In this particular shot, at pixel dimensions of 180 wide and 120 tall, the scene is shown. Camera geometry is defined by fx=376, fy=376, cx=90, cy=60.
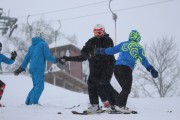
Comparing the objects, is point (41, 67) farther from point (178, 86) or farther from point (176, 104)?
point (178, 86)

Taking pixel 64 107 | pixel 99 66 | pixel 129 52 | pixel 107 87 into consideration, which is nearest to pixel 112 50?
pixel 129 52

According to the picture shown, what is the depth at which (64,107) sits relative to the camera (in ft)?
→ 28.1

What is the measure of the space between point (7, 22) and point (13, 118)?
25.9m

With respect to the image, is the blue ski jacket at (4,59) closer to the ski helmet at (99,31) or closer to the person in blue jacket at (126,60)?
the ski helmet at (99,31)

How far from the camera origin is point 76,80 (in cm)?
3800

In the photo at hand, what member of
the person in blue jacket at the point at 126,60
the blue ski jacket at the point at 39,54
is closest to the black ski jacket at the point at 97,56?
the person in blue jacket at the point at 126,60

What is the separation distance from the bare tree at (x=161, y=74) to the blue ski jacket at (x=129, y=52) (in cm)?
3557

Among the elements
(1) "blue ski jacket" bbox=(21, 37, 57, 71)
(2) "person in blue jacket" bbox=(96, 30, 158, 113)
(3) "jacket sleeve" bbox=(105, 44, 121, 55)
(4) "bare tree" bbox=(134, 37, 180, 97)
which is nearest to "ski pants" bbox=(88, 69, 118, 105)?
(2) "person in blue jacket" bbox=(96, 30, 158, 113)

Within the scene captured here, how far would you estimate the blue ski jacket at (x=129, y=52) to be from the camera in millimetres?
6621

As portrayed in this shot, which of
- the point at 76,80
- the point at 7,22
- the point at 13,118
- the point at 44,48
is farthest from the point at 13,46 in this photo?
the point at 13,118

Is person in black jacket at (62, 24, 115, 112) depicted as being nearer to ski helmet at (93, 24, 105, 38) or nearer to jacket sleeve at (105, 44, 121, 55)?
ski helmet at (93, 24, 105, 38)

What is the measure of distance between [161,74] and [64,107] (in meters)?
35.8

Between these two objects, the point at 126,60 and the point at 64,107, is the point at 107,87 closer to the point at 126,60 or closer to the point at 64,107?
the point at 126,60

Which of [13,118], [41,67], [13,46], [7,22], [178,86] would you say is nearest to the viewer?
[13,118]
